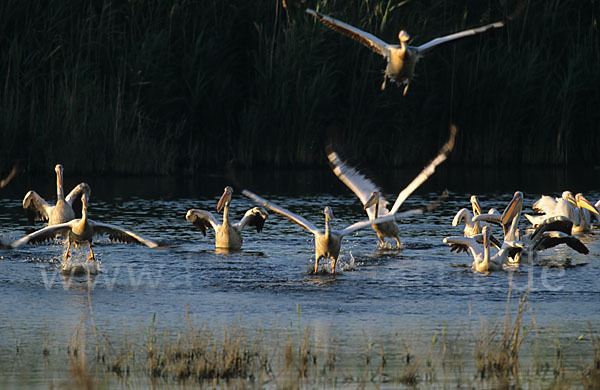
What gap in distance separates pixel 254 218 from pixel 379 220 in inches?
74.5

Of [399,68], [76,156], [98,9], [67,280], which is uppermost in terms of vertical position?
[98,9]

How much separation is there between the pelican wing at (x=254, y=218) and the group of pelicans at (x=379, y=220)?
0.01 m

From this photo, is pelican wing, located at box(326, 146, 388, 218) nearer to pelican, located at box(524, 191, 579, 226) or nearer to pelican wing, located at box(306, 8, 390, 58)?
pelican wing, located at box(306, 8, 390, 58)

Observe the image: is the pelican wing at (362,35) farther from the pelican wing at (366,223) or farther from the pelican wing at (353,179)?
the pelican wing at (366,223)

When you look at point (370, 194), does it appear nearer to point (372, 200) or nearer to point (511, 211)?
point (372, 200)

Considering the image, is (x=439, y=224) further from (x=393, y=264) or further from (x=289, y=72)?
(x=289, y=72)

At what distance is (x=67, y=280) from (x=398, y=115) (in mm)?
10853

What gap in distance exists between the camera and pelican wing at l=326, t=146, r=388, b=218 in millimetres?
12273

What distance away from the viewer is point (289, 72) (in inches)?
741

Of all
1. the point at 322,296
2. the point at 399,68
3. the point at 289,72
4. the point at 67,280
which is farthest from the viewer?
the point at 289,72

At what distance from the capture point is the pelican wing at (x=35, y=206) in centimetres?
1232

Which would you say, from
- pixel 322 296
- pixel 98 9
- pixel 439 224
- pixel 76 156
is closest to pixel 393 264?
pixel 322 296

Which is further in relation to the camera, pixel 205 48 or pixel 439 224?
pixel 205 48

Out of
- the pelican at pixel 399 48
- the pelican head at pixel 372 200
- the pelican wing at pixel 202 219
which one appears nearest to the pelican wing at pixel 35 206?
the pelican wing at pixel 202 219
